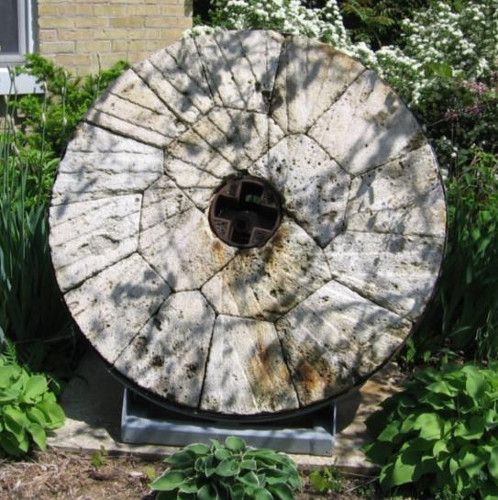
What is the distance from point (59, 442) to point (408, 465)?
4.14 feet

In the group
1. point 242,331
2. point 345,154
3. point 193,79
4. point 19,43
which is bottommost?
point 242,331

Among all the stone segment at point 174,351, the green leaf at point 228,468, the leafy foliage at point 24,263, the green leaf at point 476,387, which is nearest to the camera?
the green leaf at point 228,468

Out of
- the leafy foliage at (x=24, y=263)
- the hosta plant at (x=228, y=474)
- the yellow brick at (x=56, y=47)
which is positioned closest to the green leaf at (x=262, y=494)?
the hosta plant at (x=228, y=474)

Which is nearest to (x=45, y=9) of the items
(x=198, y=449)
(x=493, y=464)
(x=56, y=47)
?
(x=56, y=47)

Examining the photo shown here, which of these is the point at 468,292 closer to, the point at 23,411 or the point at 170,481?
the point at 170,481

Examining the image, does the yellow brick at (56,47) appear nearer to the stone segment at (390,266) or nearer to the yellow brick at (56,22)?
the yellow brick at (56,22)

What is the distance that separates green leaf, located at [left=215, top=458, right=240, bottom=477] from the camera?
9.59 feet

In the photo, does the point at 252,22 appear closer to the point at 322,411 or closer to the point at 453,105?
the point at 453,105

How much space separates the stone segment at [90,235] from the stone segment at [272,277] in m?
0.35

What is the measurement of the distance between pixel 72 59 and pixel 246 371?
3.17 metres

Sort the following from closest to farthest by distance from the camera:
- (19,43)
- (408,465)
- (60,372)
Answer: (408,465) < (60,372) < (19,43)

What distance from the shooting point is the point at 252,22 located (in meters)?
6.10

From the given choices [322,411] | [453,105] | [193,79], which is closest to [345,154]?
[193,79]

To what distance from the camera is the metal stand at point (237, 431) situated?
11.1ft
